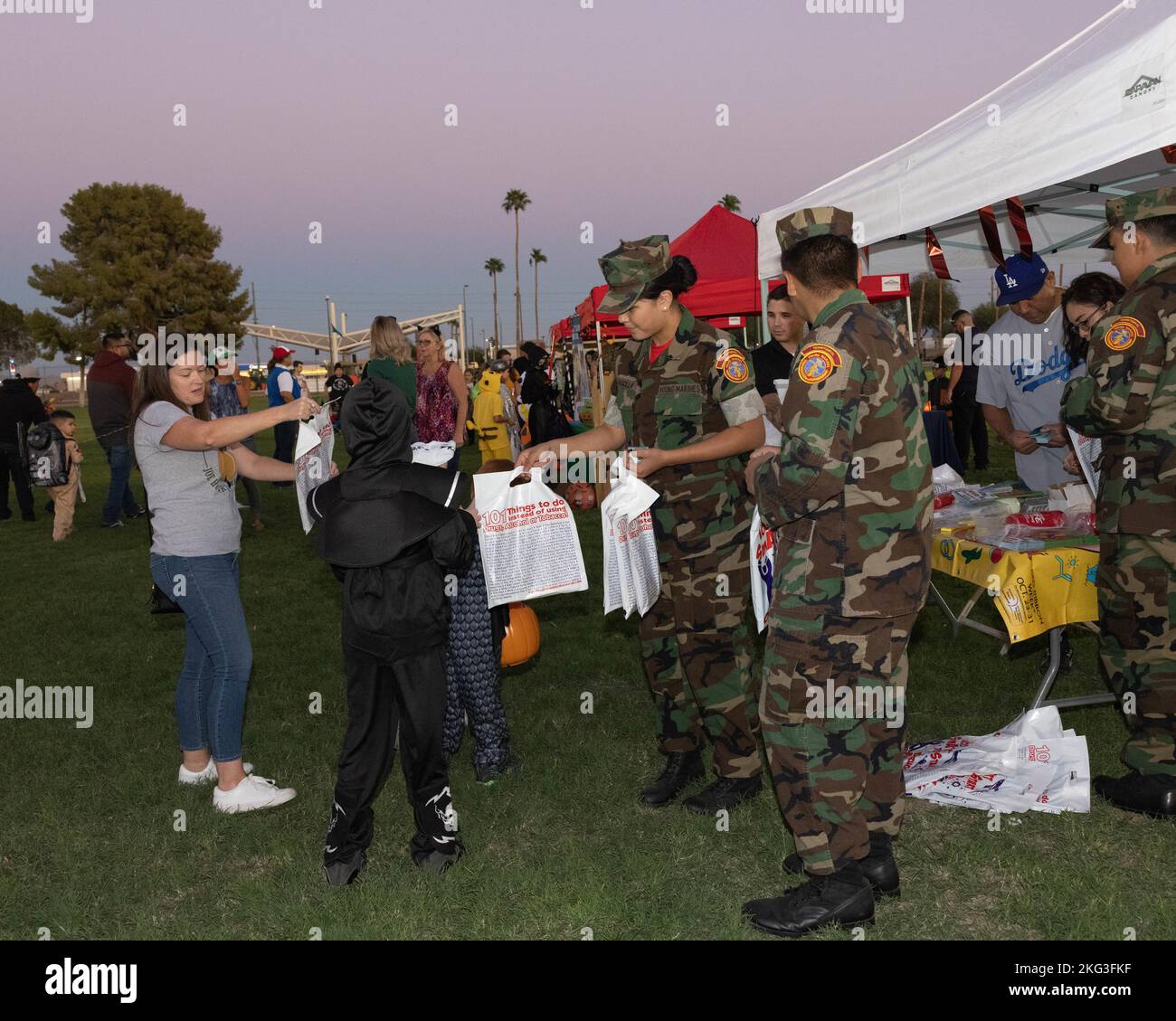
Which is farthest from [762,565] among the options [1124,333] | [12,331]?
[12,331]

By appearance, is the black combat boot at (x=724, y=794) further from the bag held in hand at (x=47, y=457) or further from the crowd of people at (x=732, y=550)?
the bag held in hand at (x=47, y=457)

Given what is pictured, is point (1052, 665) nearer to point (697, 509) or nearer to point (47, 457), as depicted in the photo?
point (697, 509)

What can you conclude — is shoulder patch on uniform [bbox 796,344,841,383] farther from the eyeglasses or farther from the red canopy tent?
the red canopy tent

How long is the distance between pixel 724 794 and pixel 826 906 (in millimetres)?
1002

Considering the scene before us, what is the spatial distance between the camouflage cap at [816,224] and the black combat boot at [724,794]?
220 centimetres

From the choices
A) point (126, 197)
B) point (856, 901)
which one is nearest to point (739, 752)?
point (856, 901)

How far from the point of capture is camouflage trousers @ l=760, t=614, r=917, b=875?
2.88 m

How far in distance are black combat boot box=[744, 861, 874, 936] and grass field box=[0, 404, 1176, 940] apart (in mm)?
88

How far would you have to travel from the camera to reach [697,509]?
12.3 feet

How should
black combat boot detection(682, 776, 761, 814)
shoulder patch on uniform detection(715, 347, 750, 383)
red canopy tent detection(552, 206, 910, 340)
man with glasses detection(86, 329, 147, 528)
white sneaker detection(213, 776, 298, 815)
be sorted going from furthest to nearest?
red canopy tent detection(552, 206, 910, 340), man with glasses detection(86, 329, 147, 528), white sneaker detection(213, 776, 298, 815), black combat boot detection(682, 776, 761, 814), shoulder patch on uniform detection(715, 347, 750, 383)

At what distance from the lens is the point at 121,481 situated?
1186cm

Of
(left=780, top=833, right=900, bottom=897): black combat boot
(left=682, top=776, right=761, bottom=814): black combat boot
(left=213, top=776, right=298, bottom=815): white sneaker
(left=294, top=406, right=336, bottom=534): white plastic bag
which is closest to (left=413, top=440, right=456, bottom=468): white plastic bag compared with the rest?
(left=294, top=406, right=336, bottom=534): white plastic bag
